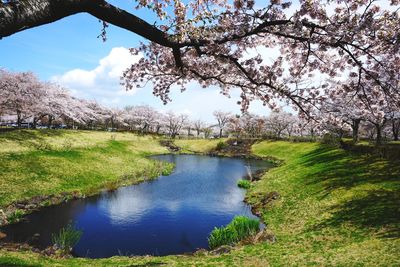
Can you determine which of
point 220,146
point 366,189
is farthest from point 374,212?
point 220,146

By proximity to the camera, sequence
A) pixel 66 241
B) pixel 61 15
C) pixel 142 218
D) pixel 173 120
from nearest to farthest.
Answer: pixel 61 15, pixel 66 241, pixel 142 218, pixel 173 120

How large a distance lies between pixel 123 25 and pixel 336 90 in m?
7.55

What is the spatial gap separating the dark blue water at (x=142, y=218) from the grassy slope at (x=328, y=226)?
3.35 m

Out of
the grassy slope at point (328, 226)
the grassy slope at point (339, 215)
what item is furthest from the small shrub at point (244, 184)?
the grassy slope at point (328, 226)

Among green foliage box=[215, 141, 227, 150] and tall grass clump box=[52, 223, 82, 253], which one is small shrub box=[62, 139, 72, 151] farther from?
green foliage box=[215, 141, 227, 150]

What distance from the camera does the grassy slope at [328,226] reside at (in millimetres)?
14328

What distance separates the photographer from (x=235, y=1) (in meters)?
8.56

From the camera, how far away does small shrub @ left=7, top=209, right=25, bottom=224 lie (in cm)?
2443

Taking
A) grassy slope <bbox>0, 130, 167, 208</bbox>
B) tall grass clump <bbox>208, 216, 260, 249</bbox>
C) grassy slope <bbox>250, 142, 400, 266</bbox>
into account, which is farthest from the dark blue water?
grassy slope <bbox>250, 142, 400, 266</bbox>

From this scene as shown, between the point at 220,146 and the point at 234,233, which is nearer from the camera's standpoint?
the point at 234,233

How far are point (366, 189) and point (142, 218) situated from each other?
17.8m

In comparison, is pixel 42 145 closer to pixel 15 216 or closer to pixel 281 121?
pixel 15 216

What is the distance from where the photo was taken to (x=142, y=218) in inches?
1073

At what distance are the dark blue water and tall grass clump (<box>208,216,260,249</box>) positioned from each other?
185 cm
